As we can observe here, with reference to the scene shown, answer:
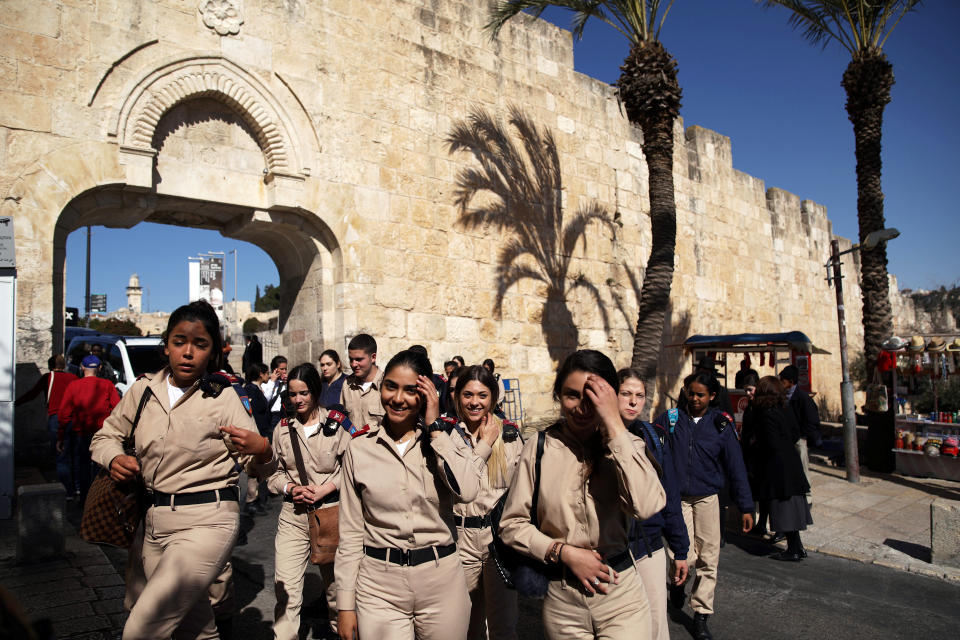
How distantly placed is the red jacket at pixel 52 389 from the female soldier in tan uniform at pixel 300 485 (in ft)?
13.0

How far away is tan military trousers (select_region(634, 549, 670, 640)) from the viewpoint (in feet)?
10.0

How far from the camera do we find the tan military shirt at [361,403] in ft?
15.7

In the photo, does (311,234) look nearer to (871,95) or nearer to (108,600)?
(108,600)

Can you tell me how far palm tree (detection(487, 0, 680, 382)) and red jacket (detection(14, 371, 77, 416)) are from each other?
7658 millimetres

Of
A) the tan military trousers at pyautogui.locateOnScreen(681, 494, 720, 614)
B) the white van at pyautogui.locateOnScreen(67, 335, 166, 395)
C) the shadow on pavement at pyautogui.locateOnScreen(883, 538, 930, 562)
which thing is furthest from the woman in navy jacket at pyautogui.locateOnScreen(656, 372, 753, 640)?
the white van at pyautogui.locateOnScreen(67, 335, 166, 395)

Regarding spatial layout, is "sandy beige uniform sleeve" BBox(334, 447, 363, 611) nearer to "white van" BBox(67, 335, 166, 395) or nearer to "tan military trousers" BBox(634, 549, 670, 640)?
"tan military trousers" BBox(634, 549, 670, 640)

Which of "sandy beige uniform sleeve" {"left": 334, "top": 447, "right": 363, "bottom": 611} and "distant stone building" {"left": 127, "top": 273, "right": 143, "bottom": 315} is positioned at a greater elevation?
"distant stone building" {"left": 127, "top": 273, "right": 143, "bottom": 315}

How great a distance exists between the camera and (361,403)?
4871 mm

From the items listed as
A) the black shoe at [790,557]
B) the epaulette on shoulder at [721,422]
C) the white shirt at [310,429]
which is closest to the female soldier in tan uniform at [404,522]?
the white shirt at [310,429]

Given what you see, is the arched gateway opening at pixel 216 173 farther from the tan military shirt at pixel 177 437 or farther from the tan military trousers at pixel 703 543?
the tan military trousers at pixel 703 543

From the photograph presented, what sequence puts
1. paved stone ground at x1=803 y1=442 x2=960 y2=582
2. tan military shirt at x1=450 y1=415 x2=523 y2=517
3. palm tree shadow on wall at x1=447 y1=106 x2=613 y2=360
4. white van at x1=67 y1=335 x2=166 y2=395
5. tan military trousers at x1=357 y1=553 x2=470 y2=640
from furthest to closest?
palm tree shadow on wall at x1=447 y1=106 x2=613 y2=360, white van at x1=67 y1=335 x2=166 y2=395, paved stone ground at x1=803 y1=442 x2=960 y2=582, tan military shirt at x1=450 y1=415 x2=523 y2=517, tan military trousers at x1=357 y1=553 x2=470 y2=640

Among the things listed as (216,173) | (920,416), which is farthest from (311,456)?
(920,416)

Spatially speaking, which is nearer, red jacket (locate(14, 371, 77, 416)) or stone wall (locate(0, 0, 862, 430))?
red jacket (locate(14, 371, 77, 416))

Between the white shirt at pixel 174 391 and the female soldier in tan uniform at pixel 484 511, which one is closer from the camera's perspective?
the white shirt at pixel 174 391
